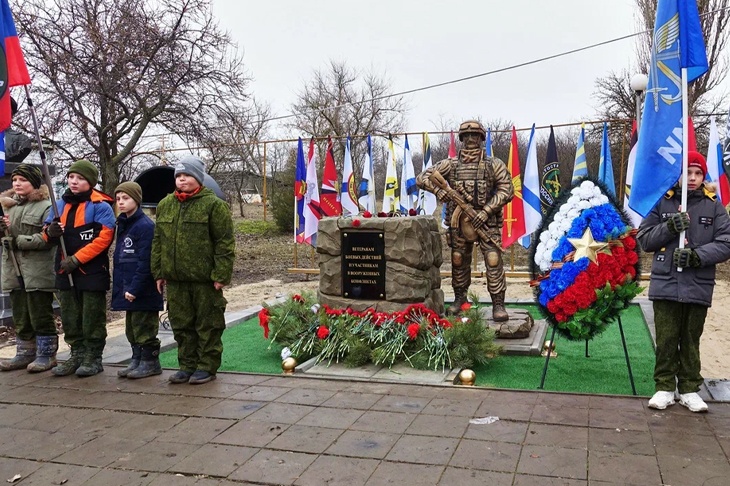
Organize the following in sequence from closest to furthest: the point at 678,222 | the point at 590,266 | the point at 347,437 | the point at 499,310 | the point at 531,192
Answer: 1. the point at 347,437
2. the point at 678,222
3. the point at 590,266
4. the point at 499,310
5. the point at 531,192

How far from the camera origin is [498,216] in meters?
6.76

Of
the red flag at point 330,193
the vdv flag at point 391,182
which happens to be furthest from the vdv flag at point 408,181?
the red flag at point 330,193

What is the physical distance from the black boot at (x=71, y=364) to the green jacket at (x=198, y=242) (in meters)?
1.21

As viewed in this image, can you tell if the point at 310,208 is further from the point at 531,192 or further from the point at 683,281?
the point at 683,281

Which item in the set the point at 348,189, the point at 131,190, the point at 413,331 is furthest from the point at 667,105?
the point at 348,189

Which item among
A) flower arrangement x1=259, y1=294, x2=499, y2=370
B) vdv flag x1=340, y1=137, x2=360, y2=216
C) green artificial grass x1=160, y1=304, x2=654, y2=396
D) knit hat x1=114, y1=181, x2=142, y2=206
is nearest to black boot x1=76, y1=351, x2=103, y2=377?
green artificial grass x1=160, y1=304, x2=654, y2=396

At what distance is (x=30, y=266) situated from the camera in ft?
17.5

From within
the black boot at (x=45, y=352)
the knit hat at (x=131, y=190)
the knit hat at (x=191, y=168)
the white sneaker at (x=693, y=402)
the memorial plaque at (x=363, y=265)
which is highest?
the knit hat at (x=191, y=168)

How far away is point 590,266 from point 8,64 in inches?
182

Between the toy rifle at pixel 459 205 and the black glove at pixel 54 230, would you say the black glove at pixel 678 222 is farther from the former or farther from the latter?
the black glove at pixel 54 230

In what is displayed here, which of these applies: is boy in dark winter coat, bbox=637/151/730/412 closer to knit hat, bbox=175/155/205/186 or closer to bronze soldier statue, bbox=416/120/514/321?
bronze soldier statue, bbox=416/120/514/321

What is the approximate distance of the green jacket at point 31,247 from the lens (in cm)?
531

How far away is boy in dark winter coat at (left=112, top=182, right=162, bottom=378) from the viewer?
196 inches

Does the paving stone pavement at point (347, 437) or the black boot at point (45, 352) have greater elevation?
the black boot at point (45, 352)
